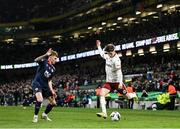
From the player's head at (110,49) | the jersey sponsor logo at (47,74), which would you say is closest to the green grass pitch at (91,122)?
the jersey sponsor logo at (47,74)

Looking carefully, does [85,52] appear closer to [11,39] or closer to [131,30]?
[131,30]

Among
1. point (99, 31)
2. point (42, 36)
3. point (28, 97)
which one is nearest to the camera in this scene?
point (28, 97)

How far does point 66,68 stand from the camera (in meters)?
92.8

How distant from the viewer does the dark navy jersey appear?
16422mm

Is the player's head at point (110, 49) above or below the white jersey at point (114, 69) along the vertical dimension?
above

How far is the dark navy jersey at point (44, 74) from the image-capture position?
16422 millimetres

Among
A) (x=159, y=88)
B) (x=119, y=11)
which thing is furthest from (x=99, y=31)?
(x=159, y=88)

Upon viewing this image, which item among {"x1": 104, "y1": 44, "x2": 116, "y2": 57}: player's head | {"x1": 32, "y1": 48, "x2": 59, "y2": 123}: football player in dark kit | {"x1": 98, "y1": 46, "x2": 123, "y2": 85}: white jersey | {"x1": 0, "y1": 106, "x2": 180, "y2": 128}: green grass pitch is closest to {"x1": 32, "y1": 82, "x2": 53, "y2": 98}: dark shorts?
{"x1": 32, "y1": 48, "x2": 59, "y2": 123}: football player in dark kit

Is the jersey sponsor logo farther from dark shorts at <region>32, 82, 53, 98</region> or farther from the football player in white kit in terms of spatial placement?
the football player in white kit

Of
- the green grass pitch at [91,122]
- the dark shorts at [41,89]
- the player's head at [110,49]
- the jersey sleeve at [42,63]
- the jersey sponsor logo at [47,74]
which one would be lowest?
the green grass pitch at [91,122]

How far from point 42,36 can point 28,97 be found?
56341mm

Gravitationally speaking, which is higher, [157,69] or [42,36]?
[42,36]

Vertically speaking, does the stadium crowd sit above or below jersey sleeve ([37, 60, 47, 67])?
below

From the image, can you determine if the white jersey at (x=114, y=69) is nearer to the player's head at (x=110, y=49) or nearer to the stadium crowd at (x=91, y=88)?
the player's head at (x=110, y=49)
